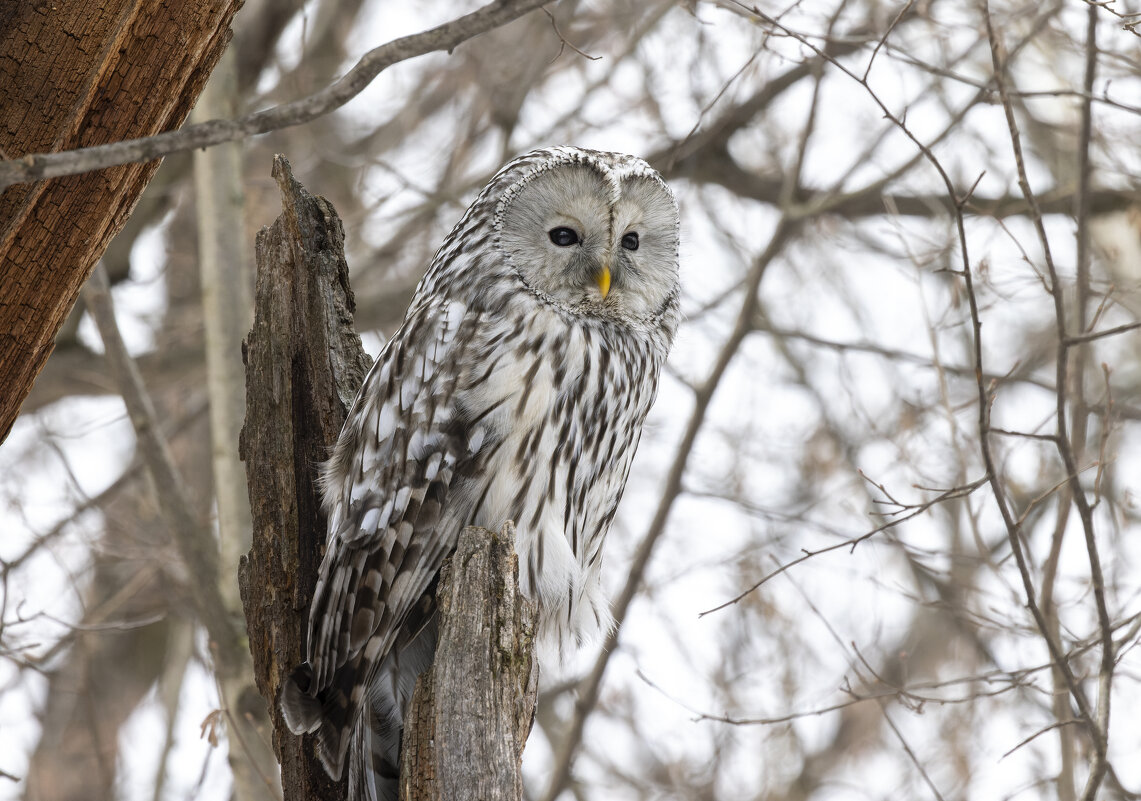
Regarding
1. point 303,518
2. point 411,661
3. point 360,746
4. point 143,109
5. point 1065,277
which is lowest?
point 360,746

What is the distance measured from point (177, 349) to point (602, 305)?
4.51 m

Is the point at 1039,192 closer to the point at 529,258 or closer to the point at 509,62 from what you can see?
the point at 509,62

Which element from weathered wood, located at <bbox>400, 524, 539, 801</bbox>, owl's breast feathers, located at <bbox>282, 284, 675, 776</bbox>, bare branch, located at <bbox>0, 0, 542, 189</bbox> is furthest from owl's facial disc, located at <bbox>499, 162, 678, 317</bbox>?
bare branch, located at <bbox>0, 0, 542, 189</bbox>

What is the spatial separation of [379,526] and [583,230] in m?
1.20

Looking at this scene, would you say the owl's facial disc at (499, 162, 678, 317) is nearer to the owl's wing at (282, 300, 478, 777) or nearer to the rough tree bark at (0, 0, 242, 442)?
the owl's wing at (282, 300, 478, 777)

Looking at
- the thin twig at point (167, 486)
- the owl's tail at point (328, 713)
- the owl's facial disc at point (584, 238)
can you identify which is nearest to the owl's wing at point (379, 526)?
the owl's tail at point (328, 713)

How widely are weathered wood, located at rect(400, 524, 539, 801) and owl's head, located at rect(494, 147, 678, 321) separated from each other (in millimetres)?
1146

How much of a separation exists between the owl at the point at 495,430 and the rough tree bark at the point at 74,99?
0.96 m

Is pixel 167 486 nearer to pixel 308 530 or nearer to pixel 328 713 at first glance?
pixel 308 530

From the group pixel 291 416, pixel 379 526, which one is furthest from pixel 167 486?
pixel 379 526

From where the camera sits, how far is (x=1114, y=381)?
930 cm

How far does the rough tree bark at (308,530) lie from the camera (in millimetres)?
2725

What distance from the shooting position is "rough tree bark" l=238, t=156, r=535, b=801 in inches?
107

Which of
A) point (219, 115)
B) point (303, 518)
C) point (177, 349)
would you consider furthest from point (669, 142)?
point (303, 518)
